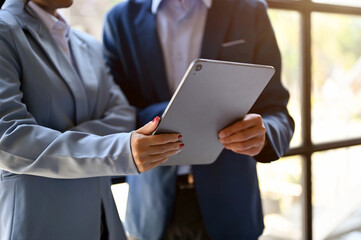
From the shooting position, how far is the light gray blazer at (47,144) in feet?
2.22

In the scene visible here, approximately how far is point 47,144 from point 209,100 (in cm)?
33

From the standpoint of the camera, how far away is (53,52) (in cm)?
78

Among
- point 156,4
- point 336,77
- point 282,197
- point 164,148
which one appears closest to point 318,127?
point 336,77

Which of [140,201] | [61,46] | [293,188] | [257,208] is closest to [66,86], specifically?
[61,46]

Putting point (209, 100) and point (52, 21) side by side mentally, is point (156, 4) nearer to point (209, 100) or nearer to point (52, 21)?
point (52, 21)

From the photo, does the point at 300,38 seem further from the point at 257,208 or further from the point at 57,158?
the point at 57,158

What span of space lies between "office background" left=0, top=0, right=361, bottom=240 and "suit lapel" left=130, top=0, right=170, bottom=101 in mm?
629

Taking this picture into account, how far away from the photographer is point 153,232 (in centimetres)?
104

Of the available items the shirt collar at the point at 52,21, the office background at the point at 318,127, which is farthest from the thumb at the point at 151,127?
the office background at the point at 318,127

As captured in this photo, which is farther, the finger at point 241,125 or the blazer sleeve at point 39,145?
the finger at point 241,125

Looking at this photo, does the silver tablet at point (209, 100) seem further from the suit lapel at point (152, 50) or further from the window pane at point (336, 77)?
the window pane at point (336, 77)

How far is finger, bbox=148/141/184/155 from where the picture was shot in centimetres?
68

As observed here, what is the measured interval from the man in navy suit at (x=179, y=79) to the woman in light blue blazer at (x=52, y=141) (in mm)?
191

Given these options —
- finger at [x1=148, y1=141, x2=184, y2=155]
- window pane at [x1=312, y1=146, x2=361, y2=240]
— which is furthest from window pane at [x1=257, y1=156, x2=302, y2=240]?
finger at [x1=148, y1=141, x2=184, y2=155]
